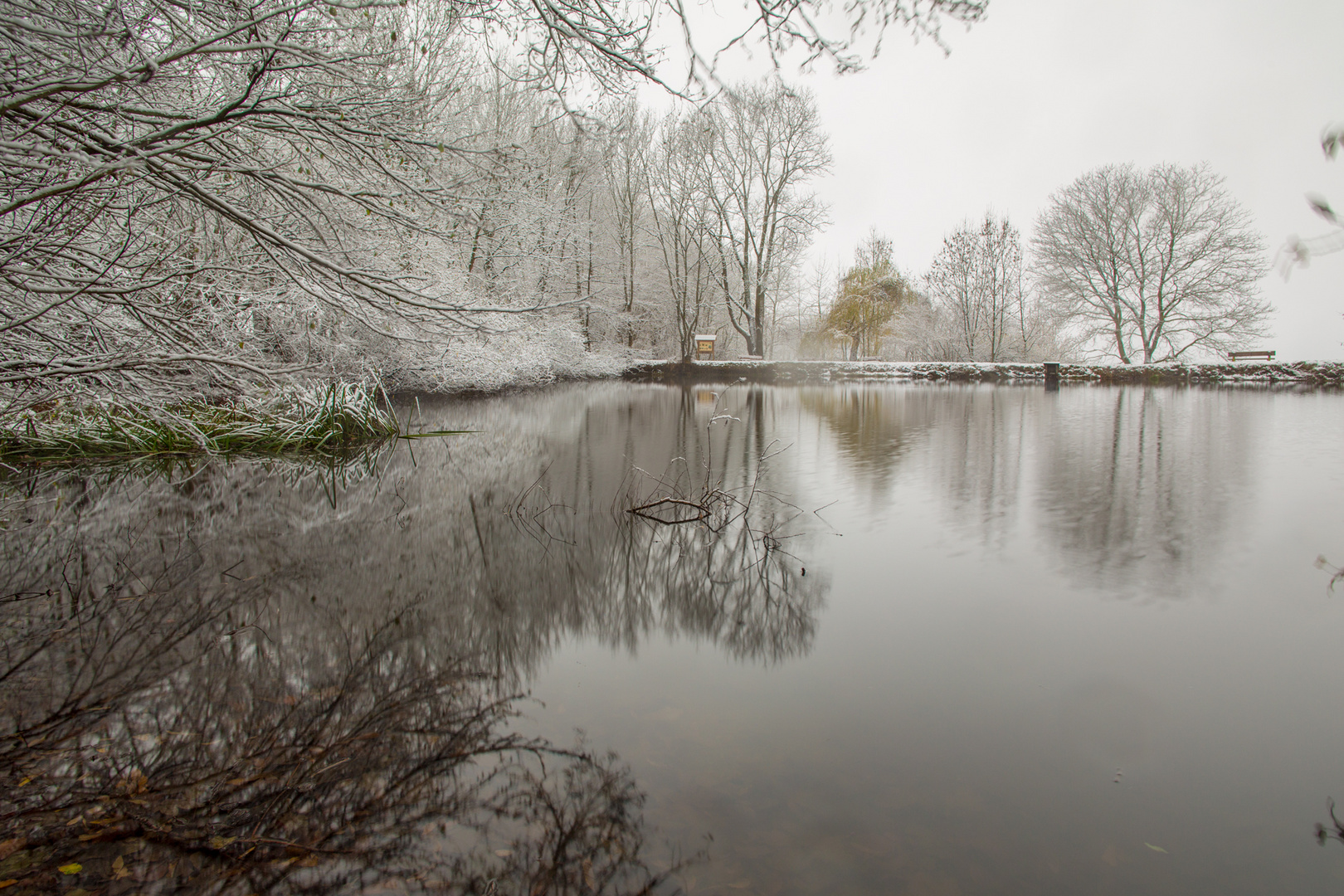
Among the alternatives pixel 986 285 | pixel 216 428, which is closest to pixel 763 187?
pixel 986 285

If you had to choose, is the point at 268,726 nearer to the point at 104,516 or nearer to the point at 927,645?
the point at 927,645

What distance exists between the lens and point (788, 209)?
98.7 ft

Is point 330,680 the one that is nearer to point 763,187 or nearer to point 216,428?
point 216,428

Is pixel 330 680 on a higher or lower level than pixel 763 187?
lower

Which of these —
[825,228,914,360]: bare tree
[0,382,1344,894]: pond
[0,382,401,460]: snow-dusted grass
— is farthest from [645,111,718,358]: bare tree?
[0,382,1344,894]: pond

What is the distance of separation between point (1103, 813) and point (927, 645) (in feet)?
4.31

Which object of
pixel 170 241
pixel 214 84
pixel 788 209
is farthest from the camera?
pixel 788 209

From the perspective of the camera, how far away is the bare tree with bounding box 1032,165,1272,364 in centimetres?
2670

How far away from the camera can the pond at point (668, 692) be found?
A: 1895 millimetres

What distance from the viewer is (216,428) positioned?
27.1 ft

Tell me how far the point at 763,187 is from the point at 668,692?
30021mm

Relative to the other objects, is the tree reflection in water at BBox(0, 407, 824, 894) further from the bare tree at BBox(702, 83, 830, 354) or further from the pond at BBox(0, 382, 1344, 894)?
the bare tree at BBox(702, 83, 830, 354)

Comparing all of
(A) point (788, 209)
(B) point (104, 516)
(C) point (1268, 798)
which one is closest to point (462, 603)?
(C) point (1268, 798)

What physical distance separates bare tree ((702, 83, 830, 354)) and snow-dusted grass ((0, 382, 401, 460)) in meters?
22.2
